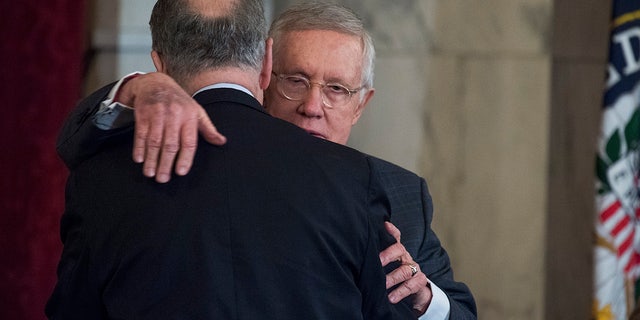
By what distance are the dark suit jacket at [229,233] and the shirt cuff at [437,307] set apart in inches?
21.9

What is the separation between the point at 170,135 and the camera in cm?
206

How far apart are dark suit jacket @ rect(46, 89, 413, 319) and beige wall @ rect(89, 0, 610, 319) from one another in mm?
3076

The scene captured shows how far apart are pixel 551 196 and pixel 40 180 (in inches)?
104

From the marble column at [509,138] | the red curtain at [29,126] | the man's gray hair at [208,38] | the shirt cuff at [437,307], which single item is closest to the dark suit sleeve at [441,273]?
the shirt cuff at [437,307]

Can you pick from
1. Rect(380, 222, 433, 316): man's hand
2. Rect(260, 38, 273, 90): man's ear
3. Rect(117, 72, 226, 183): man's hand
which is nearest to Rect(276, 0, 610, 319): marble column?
Rect(380, 222, 433, 316): man's hand

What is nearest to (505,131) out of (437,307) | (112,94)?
(437,307)

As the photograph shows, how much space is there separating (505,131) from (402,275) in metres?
3.12

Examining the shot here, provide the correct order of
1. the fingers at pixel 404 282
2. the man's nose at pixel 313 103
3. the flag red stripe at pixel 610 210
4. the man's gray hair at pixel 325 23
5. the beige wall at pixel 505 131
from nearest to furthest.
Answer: the fingers at pixel 404 282 → the man's nose at pixel 313 103 → the man's gray hair at pixel 325 23 → the flag red stripe at pixel 610 210 → the beige wall at pixel 505 131

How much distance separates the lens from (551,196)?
5.56m

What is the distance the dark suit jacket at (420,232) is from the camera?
294 cm

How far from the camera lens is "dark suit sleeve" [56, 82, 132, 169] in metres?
2.23

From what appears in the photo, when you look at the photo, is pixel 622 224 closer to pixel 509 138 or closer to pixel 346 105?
pixel 509 138

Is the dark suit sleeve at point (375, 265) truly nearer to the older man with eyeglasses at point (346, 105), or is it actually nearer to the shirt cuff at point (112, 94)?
the older man with eyeglasses at point (346, 105)

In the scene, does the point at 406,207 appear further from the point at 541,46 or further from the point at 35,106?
the point at 541,46
